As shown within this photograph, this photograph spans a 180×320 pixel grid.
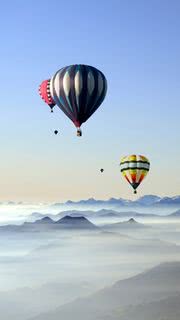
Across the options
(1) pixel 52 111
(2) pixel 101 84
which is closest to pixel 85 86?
(2) pixel 101 84

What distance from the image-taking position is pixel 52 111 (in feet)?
487

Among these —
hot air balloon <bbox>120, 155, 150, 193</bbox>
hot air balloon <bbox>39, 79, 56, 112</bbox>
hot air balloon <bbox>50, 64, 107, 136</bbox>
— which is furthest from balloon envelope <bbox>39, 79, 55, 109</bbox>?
hot air balloon <bbox>120, 155, 150, 193</bbox>

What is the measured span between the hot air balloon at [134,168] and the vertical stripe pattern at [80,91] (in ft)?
170

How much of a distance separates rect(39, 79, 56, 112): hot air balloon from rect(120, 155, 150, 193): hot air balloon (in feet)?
132

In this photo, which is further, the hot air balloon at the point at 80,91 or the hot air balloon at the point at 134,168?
the hot air balloon at the point at 134,168

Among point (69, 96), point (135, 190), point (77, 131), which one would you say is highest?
point (69, 96)

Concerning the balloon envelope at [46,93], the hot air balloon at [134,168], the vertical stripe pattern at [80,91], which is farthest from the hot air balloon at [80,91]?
the hot air balloon at [134,168]

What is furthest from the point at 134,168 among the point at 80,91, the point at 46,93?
the point at 80,91

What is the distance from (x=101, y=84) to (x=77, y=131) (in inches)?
515

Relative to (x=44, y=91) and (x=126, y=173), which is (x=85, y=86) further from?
(x=126, y=173)

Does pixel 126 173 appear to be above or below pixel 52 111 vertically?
below

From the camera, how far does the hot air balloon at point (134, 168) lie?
17770 cm

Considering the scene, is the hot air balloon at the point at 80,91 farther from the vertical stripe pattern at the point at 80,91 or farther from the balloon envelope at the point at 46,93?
the balloon envelope at the point at 46,93

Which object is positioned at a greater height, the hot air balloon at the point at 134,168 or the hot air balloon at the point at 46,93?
the hot air balloon at the point at 46,93
